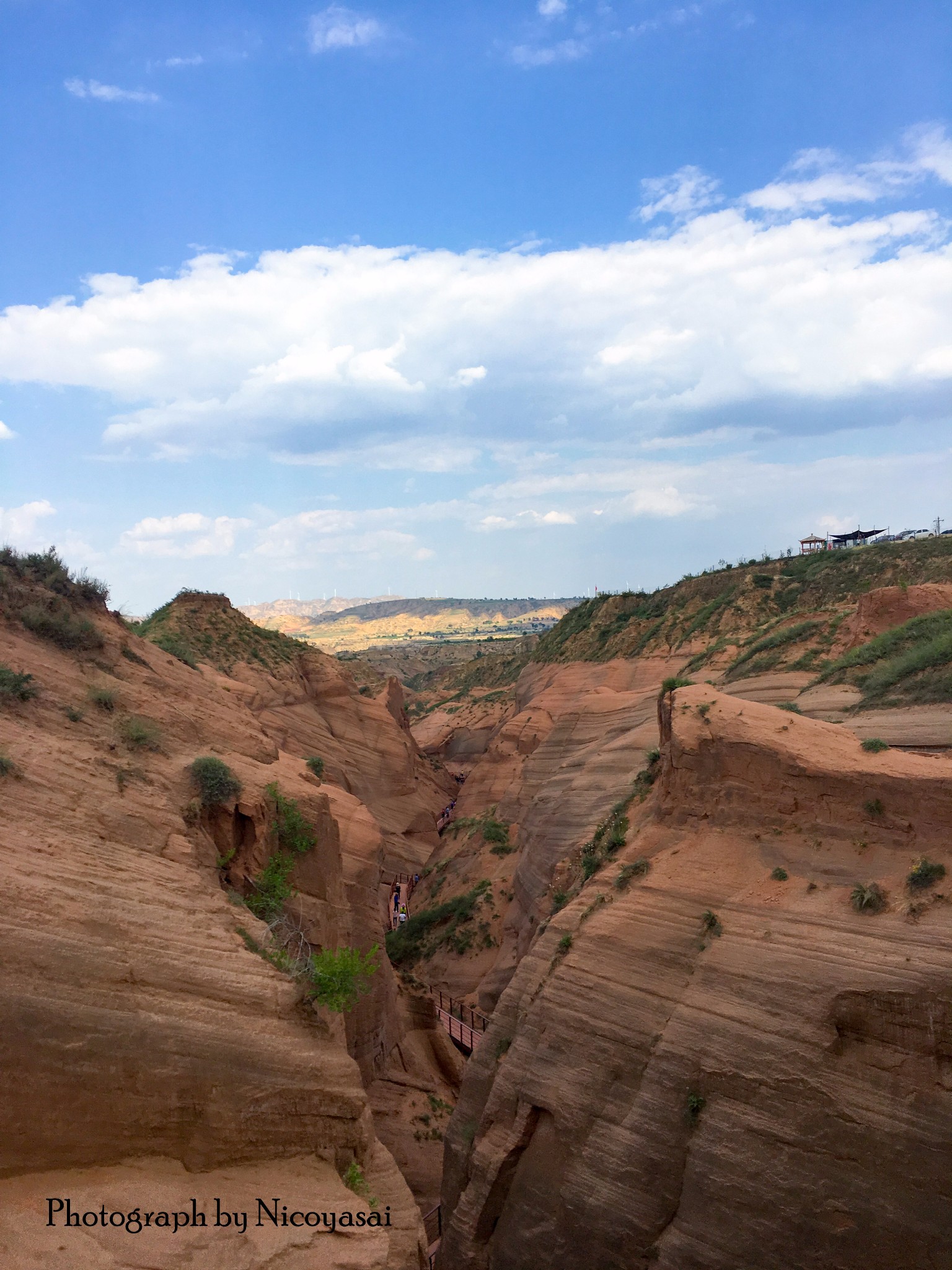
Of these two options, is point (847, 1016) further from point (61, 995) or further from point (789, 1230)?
point (61, 995)

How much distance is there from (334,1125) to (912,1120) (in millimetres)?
6804

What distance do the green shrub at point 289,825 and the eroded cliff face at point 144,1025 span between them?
440 millimetres

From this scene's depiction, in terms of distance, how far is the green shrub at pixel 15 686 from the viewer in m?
12.4

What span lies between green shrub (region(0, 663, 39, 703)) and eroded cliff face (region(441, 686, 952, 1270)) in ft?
30.6

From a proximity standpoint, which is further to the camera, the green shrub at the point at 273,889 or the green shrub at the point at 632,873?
the green shrub at the point at 632,873

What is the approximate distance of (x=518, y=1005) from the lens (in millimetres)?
14672

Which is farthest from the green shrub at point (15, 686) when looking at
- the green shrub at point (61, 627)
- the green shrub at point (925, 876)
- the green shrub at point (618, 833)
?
the green shrub at point (925, 876)

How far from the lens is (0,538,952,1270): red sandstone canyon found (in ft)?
29.8

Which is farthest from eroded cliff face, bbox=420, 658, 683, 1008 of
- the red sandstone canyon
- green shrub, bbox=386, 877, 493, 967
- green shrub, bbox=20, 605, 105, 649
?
green shrub, bbox=20, 605, 105, 649

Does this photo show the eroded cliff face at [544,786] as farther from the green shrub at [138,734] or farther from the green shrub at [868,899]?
the green shrub at [138,734]

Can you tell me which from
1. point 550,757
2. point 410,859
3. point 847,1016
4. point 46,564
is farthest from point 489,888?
point 847,1016

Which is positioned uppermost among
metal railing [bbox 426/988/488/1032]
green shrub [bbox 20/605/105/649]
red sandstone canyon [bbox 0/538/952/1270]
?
green shrub [bbox 20/605/105/649]

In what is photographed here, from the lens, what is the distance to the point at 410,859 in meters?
41.4

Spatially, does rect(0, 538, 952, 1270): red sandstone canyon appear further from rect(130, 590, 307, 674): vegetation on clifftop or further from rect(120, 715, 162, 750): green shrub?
rect(130, 590, 307, 674): vegetation on clifftop
